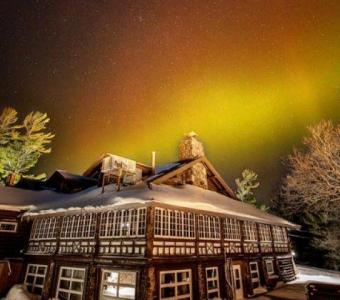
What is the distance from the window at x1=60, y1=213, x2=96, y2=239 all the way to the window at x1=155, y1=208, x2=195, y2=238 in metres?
4.60

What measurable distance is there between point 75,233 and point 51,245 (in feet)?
7.89

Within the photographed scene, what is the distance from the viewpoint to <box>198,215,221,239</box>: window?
16.3 meters

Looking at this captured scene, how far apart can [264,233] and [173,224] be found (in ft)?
42.1

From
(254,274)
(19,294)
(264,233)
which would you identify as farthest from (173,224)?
(264,233)

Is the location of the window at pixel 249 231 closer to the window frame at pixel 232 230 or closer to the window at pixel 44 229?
the window frame at pixel 232 230

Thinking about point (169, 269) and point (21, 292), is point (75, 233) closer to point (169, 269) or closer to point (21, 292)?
point (21, 292)

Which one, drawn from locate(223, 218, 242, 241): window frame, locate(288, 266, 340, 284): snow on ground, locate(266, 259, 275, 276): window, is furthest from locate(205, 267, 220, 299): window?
locate(288, 266, 340, 284): snow on ground

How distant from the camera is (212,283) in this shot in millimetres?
15531

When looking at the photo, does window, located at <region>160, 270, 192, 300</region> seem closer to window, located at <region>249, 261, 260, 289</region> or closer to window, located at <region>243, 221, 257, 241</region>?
window, located at <region>249, 261, 260, 289</region>

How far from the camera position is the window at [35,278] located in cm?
1641

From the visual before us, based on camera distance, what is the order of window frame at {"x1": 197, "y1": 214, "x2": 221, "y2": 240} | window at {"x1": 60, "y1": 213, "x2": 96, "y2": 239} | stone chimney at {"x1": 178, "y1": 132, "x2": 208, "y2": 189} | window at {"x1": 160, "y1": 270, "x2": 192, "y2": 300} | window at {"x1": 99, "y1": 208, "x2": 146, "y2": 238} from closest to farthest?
window at {"x1": 160, "y1": 270, "x2": 192, "y2": 300}, window at {"x1": 99, "y1": 208, "x2": 146, "y2": 238}, window at {"x1": 60, "y1": 213, "x2": 96, "y2": 239}, window frame at {"x1": 197, "y1": 214, "x2": 221, "y2": 240}, stone chimney at {"x1": 178, "y1": 132, "x2": 208, "y2": 189}

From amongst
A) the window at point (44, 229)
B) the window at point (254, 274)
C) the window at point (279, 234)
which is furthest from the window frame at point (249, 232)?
the window at point (44, 229)

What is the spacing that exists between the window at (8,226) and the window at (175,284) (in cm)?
1282

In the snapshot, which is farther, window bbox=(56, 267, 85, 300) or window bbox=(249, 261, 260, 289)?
window bbox=(249, 261, 260, 289)
